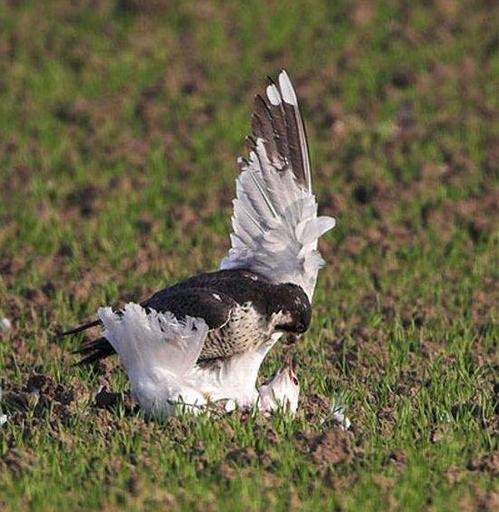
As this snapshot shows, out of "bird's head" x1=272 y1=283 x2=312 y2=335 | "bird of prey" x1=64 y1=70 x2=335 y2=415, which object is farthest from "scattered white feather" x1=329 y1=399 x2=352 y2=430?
"bird's head" x1=272 y1=283 x2=312 y2=335

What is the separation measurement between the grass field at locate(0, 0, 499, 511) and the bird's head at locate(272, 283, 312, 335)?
30 centimetres

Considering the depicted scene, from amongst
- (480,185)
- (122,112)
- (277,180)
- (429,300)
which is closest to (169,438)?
(277,180)

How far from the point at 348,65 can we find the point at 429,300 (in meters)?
4.64

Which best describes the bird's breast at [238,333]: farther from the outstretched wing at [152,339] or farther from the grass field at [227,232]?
the grass field at [227,232]

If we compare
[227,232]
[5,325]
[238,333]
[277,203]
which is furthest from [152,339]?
[227,232]

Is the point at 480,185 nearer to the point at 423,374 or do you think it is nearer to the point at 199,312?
the point at 423,374

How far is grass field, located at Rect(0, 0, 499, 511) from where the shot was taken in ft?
17.7

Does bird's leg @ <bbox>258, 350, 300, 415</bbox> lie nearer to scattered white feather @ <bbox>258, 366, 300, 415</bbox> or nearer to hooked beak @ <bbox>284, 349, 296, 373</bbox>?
scattered white feather @ <bbox>258, 366, 300, 415</bbox>

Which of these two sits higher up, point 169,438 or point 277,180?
point 277,180

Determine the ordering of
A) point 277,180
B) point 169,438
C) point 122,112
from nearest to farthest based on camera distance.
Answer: point 169,438 < point 277,180 < point 122,112

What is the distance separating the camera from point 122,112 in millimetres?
11688

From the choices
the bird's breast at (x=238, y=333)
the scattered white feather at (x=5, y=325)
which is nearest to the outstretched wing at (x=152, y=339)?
the bird's breast at (x=238, y=333)

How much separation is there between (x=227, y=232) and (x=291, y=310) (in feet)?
10.9

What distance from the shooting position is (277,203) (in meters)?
6.37
